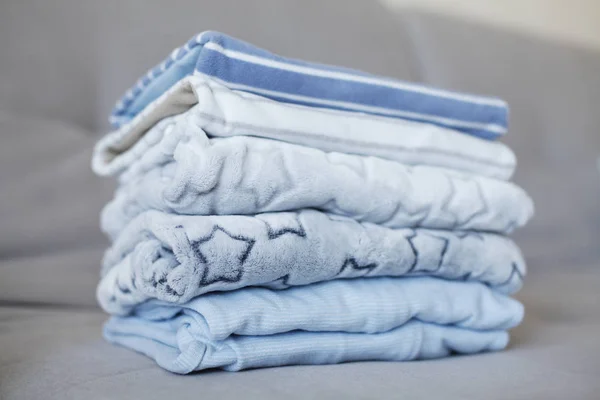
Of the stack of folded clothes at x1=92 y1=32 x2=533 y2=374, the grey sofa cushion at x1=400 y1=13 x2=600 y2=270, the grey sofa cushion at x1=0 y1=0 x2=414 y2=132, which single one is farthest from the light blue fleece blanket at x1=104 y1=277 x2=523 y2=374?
the grey sofa cushion at x1=400 y1=13 x2=600 y2=270

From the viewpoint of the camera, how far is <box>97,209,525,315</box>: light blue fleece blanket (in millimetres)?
486

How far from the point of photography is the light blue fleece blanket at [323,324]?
1.63 ft

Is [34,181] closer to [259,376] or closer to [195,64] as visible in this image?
[195,64]

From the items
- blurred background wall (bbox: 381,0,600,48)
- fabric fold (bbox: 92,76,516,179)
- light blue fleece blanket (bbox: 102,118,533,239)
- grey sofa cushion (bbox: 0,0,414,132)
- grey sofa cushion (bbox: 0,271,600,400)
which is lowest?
grey sofa cushion (bbox: 0,271,600,400)

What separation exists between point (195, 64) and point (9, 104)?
1.43 feet

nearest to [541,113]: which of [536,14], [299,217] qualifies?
[536,14]

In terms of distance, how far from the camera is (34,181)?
2.83ft

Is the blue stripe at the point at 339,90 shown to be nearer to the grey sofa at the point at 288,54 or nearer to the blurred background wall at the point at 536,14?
the grey sofa at the point at 288,54

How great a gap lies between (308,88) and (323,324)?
0.22m

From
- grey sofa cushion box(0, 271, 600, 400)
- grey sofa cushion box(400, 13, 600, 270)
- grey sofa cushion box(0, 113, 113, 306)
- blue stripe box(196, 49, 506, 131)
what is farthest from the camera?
grey sofa cushion box(400, 13, 600, 270)

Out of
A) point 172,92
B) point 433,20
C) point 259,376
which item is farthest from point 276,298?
point 433,20

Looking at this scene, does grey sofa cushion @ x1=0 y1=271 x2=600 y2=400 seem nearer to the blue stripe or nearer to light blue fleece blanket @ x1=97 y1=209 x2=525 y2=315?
light blue fleece blanket @ x1=97 y1=209 x2=525 y2=315

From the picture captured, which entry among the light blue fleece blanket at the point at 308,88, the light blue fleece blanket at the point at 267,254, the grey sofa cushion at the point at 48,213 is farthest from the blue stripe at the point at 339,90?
the grey sofa cushion at the point at 48,213

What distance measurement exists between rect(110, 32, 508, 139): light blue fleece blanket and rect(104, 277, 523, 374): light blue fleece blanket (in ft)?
0.57
